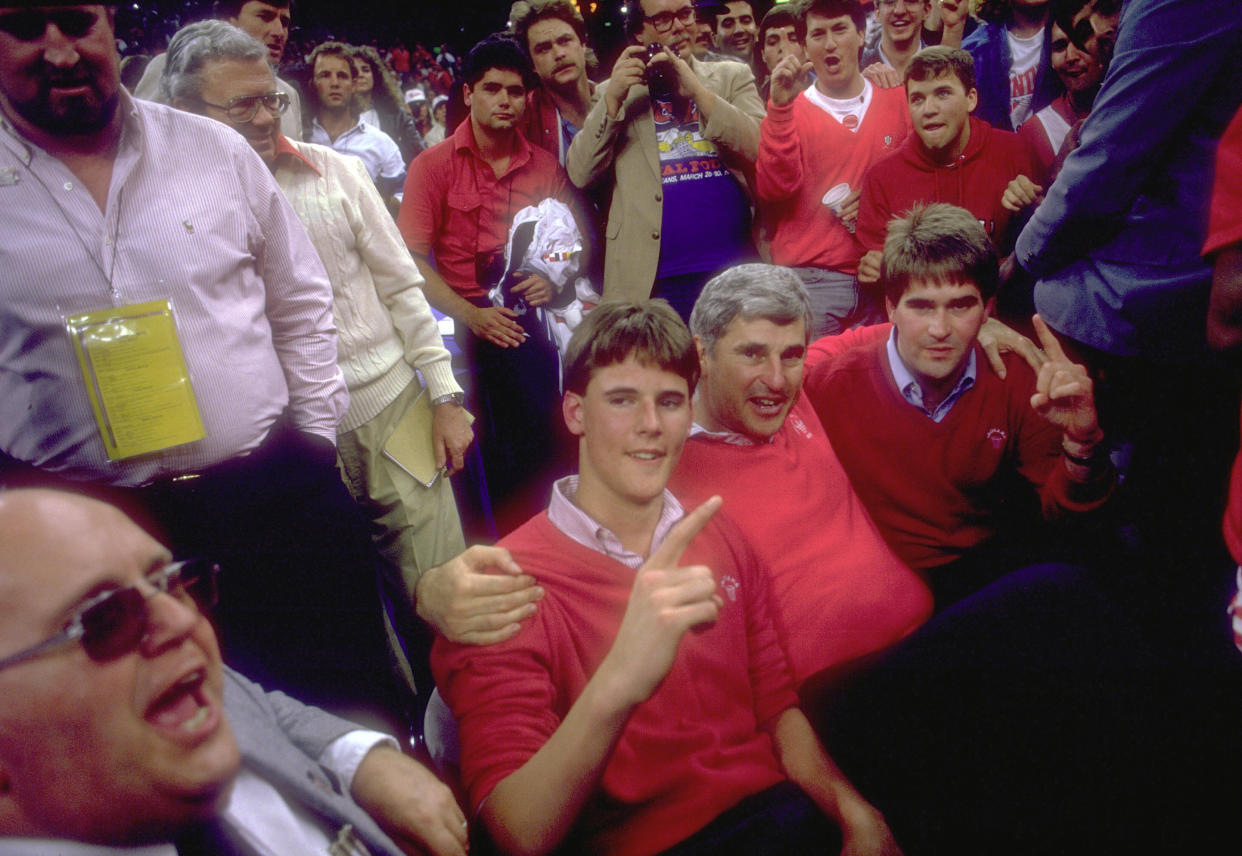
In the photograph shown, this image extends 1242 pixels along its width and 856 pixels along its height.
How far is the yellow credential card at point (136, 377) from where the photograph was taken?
47.8 inches

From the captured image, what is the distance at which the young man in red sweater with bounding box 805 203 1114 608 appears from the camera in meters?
1.91

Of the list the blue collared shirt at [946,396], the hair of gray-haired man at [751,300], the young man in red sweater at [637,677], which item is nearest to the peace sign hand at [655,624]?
the young man in red sweater at [637,677]

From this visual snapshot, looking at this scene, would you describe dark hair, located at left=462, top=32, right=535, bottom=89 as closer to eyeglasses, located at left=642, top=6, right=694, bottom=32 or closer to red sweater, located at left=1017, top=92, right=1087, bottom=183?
eyeglasses, located at left=642, top=6, right=694, bottom=32

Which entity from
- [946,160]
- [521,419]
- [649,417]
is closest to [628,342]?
[649,417]

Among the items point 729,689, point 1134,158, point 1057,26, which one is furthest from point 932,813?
point 1057,26

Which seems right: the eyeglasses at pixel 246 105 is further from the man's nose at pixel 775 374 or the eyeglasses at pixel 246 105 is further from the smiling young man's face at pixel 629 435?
the man's nose at pixel 775 374

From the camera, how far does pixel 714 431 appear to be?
180 centimetres

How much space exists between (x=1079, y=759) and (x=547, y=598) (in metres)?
1.00

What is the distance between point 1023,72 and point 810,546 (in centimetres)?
261

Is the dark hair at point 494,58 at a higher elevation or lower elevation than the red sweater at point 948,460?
higher

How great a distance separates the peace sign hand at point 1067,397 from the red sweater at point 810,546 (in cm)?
47

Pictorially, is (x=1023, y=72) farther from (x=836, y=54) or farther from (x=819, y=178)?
(x=819, y=178)

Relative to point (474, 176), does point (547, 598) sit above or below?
below

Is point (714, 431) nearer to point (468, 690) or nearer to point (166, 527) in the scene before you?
point (468, 690)
